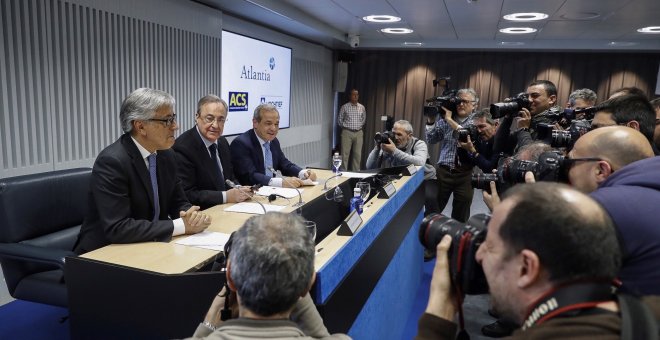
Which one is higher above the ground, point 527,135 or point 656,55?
point 656,55

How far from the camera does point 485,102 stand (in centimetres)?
805

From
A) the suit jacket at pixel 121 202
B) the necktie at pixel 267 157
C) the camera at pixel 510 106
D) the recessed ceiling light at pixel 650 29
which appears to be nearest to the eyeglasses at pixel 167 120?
the suit jacket at pixel 121 202

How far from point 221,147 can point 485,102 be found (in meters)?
6.28

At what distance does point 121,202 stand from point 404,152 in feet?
8.26

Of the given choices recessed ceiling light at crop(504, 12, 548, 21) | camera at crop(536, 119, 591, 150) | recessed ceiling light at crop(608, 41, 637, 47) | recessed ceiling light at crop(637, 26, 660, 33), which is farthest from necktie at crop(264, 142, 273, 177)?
recessed ceiling light at crop(608, 41, 637, 47)

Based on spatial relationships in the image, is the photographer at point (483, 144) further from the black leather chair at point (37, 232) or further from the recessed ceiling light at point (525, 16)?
the black leather chair at point (37, 232)

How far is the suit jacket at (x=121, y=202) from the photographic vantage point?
5.78 ft

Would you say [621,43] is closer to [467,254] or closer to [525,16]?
[525,16]

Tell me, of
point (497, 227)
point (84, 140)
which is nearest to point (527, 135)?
point (497, 227)

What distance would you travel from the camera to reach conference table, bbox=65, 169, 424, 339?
4.67 ft

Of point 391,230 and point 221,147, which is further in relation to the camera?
point 221,147

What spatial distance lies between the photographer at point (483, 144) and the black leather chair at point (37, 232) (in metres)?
2.54

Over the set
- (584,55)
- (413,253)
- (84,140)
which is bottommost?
(413,253)

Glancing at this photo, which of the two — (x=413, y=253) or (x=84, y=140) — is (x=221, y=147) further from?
(x=413, y=253)
